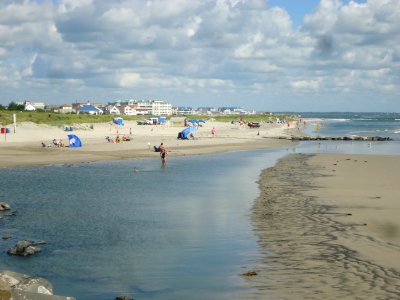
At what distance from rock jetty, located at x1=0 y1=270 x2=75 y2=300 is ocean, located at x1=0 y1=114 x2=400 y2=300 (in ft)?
5.16

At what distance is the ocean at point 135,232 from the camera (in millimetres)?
12898

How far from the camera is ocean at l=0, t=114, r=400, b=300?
12898 mm

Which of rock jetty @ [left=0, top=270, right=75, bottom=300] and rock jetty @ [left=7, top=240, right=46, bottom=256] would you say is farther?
rock jetty @ [left=7, top=240, right=46, bottom=256]

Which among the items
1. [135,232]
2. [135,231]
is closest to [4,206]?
[135,231]

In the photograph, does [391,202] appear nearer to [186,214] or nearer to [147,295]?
[186,214]

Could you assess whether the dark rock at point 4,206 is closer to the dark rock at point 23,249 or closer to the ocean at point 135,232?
the ocean at point 135,232

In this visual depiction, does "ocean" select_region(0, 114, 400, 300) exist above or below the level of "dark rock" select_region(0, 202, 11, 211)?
below

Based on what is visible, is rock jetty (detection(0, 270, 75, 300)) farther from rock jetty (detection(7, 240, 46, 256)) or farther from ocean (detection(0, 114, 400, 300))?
rock jetty (detection(7, 240, 46, 256))

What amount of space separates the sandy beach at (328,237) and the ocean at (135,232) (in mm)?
895

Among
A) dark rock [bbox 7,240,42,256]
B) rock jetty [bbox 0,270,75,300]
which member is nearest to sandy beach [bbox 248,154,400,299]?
rock jetty [bbox 0,270,75,300]

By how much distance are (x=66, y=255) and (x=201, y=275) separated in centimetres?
457

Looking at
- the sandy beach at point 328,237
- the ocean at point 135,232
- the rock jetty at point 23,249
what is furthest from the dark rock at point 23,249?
the sandy beach at point 328,237

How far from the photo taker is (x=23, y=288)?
10.2 m

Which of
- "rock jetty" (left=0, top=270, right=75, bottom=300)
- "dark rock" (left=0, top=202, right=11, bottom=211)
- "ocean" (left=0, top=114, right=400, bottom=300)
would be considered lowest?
"ocean" (left=0, top=114, right=400, bottom=300)
